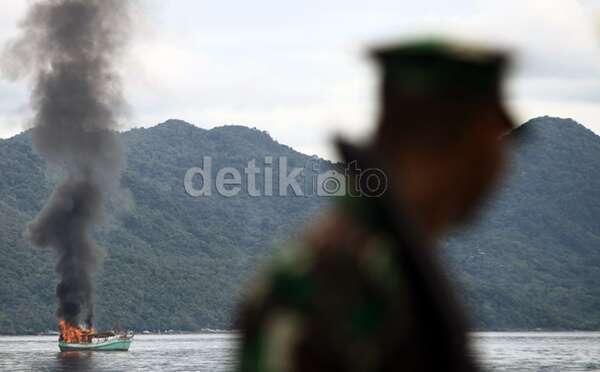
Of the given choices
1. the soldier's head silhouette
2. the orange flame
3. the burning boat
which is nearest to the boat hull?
the burning boat

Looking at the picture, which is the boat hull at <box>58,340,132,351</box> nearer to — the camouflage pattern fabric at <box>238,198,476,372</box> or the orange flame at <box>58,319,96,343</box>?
the orange flame at <box>58,319,96,343</box>

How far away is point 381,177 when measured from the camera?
1525 mm

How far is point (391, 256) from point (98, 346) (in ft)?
474

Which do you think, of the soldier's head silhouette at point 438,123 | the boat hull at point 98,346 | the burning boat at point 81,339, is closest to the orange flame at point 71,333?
the burning boat at point 81,339

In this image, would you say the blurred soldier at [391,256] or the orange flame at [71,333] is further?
the orange flame at [71,333]

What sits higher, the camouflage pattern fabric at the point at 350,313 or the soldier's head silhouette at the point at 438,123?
the soldier's head silhouette at the point at 438,123

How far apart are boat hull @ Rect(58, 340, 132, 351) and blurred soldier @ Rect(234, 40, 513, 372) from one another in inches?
5540

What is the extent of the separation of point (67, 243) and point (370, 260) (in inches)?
5500

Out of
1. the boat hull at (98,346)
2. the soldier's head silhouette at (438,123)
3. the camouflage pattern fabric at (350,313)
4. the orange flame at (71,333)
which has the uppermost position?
the soldier's head silhouette at (438,123)

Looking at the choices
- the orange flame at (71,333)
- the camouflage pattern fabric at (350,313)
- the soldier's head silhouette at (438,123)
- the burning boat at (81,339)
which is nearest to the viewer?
the camouflage pattern fabric at (350,313)

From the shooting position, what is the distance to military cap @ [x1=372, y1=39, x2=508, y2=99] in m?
1.52

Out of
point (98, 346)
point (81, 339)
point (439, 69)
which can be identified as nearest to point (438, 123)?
point (439, 69)

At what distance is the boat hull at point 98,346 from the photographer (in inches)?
5531

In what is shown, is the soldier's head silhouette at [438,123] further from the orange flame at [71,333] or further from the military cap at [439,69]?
the orange flame at [71,333]
